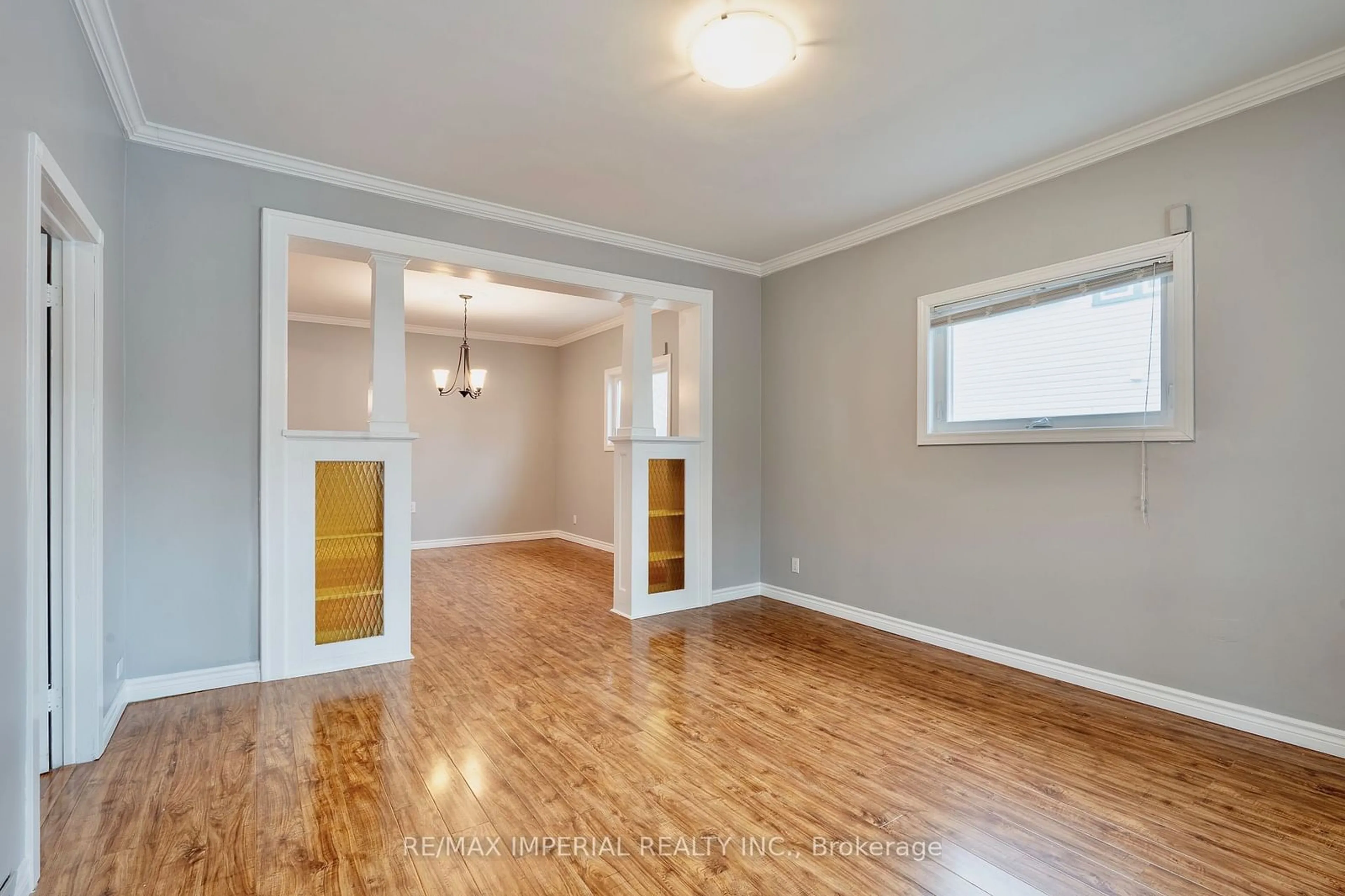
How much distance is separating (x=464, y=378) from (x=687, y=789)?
678 cm

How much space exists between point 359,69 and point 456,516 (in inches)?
244

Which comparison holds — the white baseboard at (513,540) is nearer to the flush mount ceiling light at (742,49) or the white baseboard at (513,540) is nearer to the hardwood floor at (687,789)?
the hardwood floor at (687,789)

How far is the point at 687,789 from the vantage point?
2.31 m

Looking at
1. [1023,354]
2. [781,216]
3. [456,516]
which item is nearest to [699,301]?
[781,216]

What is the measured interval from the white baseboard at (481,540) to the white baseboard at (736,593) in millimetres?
4007

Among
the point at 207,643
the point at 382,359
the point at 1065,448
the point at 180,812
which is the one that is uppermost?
the point at 382,359

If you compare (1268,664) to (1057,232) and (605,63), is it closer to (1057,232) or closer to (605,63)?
(1057,232)

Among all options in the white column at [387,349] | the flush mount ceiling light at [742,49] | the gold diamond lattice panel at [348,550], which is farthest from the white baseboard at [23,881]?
the flush mount ceiling light at [742,49]

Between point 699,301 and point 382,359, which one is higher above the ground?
point 699,301

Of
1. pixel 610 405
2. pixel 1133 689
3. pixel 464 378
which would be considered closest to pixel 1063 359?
pixel 1133 689

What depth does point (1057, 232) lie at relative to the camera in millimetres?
3428

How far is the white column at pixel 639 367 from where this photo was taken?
4.76 metres

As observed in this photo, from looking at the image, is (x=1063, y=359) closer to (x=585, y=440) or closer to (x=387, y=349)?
(x=387, y=349)

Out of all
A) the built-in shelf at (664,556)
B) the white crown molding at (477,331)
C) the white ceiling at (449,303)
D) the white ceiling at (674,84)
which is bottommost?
the built-in shelf at (664,556)
